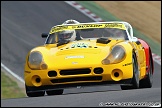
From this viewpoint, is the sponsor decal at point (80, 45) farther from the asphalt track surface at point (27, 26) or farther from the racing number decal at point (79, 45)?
the asphalt track surface at point (27, 26)

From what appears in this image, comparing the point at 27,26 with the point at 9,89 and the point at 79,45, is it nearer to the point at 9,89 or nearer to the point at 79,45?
the point at 9,89

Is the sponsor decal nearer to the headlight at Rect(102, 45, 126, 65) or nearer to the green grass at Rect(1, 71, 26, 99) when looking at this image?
the headlight at Rect(102, 45, 126, 65)

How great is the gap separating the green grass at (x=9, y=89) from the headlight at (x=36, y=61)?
5.90 m

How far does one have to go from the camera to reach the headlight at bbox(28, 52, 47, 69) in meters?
10.4

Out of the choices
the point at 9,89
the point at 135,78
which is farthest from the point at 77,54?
the point at 9,89

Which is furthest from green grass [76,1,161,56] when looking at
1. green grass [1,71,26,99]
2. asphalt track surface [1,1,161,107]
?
green grass [1,71,26,99]

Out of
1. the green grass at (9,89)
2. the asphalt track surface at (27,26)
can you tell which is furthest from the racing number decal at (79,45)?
the green grass at (9,89)

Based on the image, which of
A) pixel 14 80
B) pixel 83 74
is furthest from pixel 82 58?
pixel 14 80

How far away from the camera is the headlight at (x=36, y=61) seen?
10375mm

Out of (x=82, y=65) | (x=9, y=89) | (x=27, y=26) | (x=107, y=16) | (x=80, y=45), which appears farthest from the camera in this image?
(x=107, y=16)

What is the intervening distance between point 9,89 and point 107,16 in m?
10.5

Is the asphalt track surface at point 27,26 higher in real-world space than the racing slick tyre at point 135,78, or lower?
higher

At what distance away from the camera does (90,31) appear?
12109 millimetres

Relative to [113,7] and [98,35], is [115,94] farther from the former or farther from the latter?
[113,7]
